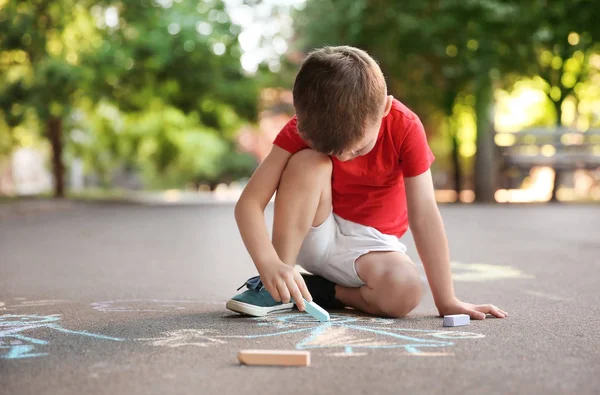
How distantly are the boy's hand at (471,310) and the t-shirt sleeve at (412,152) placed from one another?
447mm

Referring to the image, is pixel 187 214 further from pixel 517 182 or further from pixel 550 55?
pixel 517 182

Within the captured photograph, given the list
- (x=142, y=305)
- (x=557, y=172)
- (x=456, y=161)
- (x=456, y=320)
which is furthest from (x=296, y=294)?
(x=456, y=161)

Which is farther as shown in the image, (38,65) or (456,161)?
(456,161)

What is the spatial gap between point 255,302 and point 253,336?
14.0 inches

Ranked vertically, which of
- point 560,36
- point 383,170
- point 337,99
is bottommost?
point 383,170

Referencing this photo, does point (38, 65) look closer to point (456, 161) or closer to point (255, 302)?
point (456, 161)

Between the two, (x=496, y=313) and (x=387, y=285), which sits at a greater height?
(x=387, y=285)

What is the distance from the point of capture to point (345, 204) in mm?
2803

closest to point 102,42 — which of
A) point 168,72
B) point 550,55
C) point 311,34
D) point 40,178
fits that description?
point 168,72

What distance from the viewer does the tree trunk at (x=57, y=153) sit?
15781 mm

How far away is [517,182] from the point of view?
23203mm

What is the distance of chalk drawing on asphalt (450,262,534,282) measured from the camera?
403 cm

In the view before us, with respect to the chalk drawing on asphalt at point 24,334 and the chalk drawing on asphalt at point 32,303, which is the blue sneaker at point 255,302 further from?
the chalk drawing on asphalt at point 32,303

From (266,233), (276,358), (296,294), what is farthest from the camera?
(266,233)
